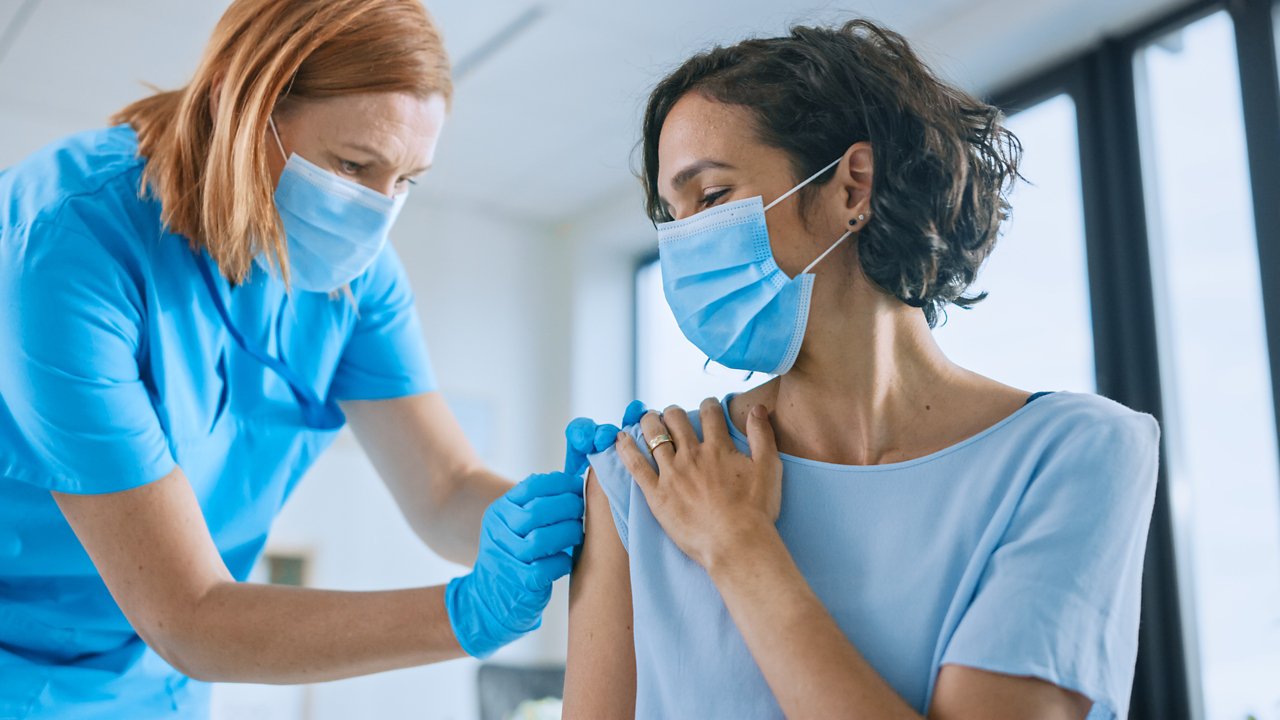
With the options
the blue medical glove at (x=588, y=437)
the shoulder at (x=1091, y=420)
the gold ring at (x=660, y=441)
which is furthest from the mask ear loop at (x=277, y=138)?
the shoulder at (x=1091, y=420)

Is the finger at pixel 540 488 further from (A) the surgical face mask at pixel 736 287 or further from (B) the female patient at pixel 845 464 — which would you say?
(A) the surgical face mask at pixel 736 287

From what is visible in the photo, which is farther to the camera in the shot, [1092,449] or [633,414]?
[633,414]

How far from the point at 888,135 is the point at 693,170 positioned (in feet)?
0.68

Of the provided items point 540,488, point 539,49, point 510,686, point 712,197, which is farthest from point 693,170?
point 510,686

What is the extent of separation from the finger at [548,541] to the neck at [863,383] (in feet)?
0.80

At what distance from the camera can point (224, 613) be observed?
1.18m

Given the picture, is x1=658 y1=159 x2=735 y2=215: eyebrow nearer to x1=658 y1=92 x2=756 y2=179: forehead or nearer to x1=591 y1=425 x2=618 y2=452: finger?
x1=658 y1=92 x2=756 y2=179: forehead

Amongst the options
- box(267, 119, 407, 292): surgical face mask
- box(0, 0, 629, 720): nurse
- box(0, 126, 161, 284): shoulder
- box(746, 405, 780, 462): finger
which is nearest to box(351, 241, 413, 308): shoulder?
box(0, 0, 629, 720): nurse

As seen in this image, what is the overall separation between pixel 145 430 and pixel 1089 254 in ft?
7.50

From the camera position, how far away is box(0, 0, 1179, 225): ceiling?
2.90 metres

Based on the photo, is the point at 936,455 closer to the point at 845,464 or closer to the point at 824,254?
the point at 845,464

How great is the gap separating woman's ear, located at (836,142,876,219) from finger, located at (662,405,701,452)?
0.27 m

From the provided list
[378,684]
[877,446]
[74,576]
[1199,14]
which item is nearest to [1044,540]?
[877,446]

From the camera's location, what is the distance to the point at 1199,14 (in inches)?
104
